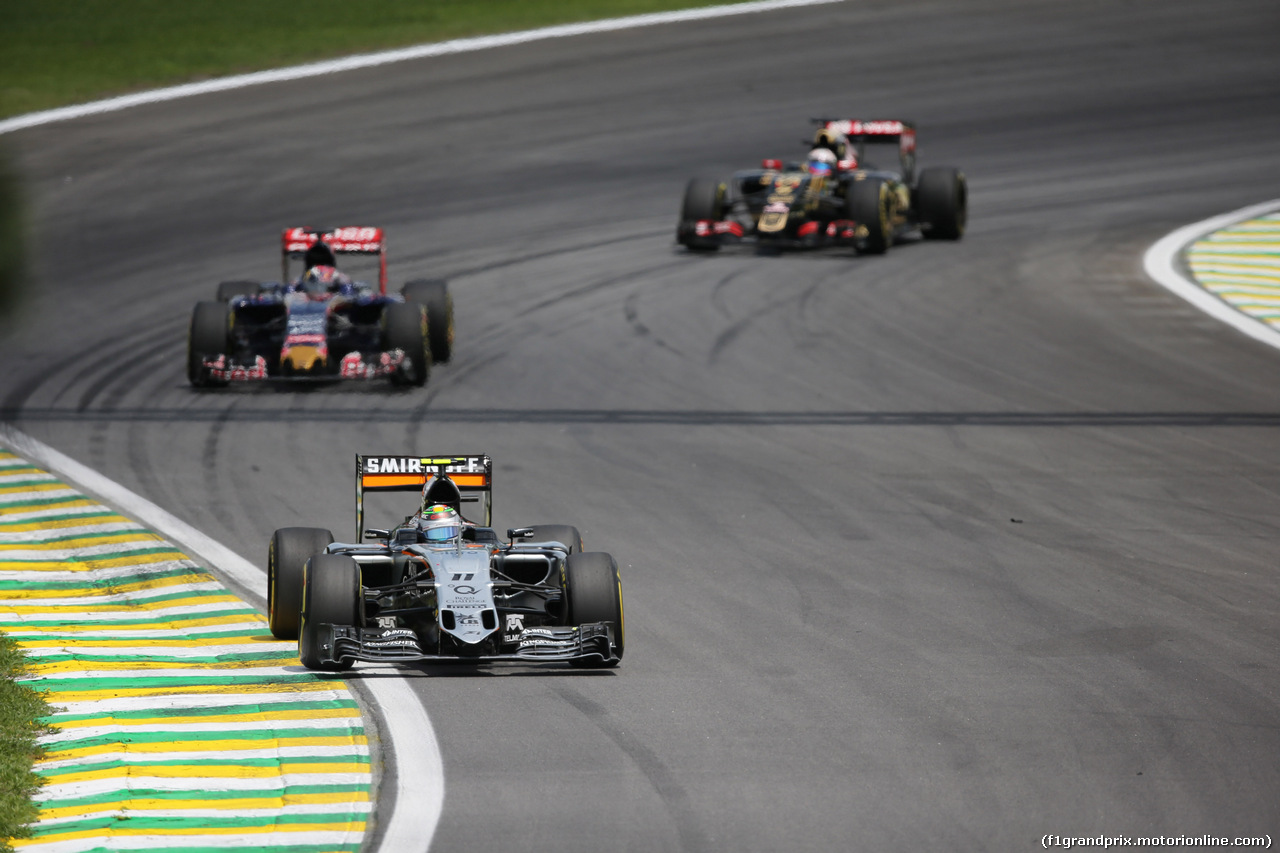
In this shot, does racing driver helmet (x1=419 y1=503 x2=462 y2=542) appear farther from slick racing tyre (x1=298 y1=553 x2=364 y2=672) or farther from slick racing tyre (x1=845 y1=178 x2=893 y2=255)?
slick racing tyre (x1=845 y1=178 x2=893 y2=255)

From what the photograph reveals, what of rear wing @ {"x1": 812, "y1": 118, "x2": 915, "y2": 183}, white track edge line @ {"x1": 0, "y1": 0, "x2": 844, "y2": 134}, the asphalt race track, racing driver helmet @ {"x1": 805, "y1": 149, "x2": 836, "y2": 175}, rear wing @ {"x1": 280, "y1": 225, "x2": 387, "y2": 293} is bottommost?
the asphalt race track

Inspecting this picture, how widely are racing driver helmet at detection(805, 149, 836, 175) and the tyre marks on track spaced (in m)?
14.3

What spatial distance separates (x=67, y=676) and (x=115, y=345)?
12.2m

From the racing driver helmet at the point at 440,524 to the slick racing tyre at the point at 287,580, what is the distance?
673 mm

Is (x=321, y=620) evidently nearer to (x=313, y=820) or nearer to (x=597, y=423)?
(x=313, y=820)

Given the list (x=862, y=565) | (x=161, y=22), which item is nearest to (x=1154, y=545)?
(x=862, y=565)

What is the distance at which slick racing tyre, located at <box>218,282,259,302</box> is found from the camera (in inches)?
833

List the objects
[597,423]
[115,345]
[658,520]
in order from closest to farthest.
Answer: [658,520], [597,423], [115,345]

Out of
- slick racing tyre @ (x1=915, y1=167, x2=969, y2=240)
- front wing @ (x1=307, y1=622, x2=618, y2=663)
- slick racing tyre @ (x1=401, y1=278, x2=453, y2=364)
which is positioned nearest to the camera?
front wing @ (x1=307, y1=622, x2=618, y2=663)

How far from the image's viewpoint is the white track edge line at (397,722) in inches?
337

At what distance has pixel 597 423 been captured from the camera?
62.0 feet

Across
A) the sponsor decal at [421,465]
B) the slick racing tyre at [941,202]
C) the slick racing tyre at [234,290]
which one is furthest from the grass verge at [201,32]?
the sponsor decal at [421,465]

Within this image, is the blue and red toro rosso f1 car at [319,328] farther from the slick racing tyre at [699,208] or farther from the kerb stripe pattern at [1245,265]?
the kerb stripe pattern at [1245,265]

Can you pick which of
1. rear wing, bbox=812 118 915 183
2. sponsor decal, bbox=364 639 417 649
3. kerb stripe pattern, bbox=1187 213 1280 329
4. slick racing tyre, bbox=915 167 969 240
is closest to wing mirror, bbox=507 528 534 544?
sponsor decal, bbox=364 639 417 649
